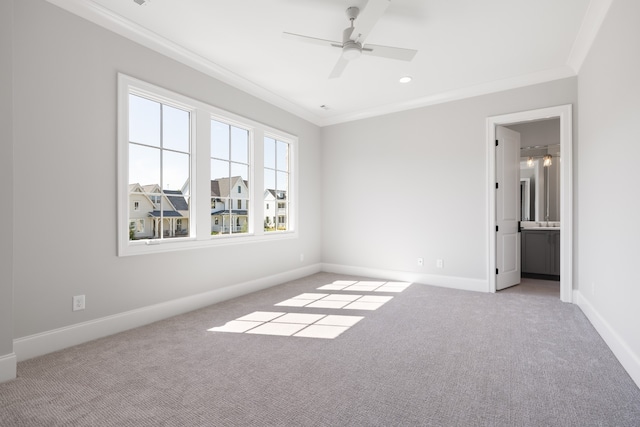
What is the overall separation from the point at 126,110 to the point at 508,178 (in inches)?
194

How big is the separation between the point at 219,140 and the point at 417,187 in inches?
119

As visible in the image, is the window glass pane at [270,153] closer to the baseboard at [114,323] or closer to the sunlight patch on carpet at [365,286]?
the baseboard at [114,323]

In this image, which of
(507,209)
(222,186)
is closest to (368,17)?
(222,186)

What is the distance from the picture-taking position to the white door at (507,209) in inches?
176

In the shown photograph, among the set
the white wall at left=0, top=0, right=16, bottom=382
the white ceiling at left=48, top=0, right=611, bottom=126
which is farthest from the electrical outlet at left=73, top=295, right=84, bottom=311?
the white ceiling at left=48, top=0, right=611, bottom=126

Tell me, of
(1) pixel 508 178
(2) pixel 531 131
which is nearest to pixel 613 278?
(1) pixel 508 178

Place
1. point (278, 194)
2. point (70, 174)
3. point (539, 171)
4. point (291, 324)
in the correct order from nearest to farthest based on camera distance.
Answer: point (70, 174) → point (291, 324) → point (278, 194) → point (539, 171)

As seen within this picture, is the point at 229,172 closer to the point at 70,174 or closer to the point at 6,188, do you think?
the point at 70,174

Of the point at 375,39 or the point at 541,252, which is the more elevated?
the point at 375,39

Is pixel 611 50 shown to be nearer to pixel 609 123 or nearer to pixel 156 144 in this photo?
pixel 609 123

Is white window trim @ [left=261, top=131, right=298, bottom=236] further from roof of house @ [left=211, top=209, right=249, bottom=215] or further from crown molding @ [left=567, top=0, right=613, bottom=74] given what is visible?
crown molding @ [left=567, top=0, right=613, bottom=74]

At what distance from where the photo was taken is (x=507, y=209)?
4.61 m

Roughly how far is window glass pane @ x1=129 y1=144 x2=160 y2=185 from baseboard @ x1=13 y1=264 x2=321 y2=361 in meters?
1.30

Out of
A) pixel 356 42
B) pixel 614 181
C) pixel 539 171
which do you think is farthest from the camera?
pixel 539 171
